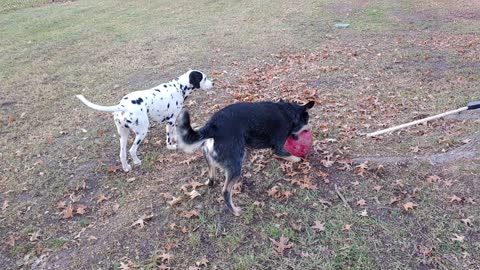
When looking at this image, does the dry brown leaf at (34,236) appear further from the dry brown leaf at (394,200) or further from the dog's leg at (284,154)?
the dry brown leaf at (394,200)

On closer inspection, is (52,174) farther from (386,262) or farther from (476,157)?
(476,157)

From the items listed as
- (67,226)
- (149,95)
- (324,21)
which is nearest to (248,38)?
(324,21)

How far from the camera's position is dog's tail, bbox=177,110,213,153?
152 inches

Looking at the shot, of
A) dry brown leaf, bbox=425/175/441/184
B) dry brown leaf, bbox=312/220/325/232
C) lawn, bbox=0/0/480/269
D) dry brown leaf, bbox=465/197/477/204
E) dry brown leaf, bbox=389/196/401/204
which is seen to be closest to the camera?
lawn, bbox=0/0/480/269

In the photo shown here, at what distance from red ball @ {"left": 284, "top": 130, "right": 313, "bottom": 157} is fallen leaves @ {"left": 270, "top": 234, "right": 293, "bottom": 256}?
131 cm

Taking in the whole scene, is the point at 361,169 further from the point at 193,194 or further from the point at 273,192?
the point at 193,194

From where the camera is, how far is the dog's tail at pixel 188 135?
3855mm

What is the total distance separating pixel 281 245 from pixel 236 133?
124 centimetres

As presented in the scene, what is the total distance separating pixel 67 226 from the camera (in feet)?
15.1

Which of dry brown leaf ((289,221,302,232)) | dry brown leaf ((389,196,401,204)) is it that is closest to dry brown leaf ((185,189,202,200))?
dry brown leaf ((289,221,302,232))

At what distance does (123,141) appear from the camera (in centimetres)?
534

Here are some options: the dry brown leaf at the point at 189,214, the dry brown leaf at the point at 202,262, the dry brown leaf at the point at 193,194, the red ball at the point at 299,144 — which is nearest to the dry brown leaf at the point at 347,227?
the red ball at the point at 299,144

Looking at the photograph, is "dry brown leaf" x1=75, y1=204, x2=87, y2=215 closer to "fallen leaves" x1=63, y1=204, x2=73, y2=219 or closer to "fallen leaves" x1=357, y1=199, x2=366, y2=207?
"fallen leaves" x1=63, y1=204, x2=73, y2=219

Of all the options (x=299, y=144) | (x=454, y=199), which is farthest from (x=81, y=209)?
(x=454, y=199)
